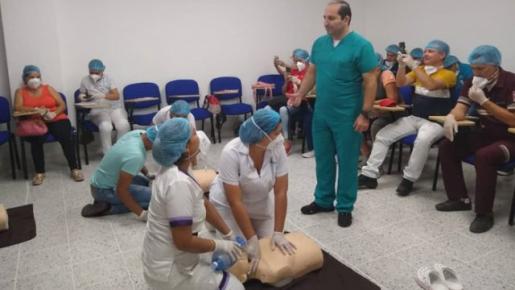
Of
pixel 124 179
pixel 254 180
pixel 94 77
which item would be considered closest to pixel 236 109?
pixel 94 77

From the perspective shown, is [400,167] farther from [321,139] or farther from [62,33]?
[62,33]

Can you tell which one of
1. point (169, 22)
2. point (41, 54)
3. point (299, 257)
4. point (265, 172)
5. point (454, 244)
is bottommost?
point (454, 244)

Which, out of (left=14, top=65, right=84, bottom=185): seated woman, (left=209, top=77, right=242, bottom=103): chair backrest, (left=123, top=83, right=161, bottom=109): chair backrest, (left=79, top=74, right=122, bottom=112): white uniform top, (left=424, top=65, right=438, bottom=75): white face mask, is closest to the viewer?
(left=424, top=65, right=438, bottom=75): white face mask

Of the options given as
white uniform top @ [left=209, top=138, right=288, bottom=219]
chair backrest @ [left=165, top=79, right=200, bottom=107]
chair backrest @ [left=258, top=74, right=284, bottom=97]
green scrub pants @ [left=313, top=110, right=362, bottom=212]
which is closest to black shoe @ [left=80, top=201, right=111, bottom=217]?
white uniform top @ [left=209, top=138, right=288, bottom=219]

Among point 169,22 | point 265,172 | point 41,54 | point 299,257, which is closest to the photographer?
point 299,257

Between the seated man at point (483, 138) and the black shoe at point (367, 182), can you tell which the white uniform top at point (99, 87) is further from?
the seated man at point (483, 138)

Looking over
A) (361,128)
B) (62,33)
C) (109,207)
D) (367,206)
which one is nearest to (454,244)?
(367,206)

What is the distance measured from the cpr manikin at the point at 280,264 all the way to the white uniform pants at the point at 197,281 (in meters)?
0.19

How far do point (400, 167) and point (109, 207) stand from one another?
268 cm

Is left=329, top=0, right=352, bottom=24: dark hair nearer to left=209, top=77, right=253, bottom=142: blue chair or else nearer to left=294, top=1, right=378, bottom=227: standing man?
left=294, top=1, right=378, bottom=227: standing man

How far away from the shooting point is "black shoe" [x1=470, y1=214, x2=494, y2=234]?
261 centimetres

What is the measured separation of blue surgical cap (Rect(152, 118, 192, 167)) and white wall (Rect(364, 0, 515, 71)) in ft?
12.7

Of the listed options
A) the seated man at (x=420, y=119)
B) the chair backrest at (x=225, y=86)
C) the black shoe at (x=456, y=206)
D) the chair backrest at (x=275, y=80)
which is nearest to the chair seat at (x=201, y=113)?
the chair backrest at (x=225, y=86)

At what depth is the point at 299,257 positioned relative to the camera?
1918 millimetres
